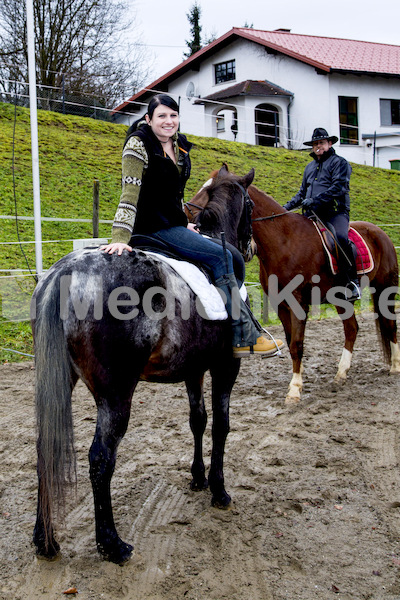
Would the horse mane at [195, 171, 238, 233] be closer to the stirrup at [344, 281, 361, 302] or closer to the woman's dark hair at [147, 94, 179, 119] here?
the woman's dark hair at [147, 94, 179, 119]

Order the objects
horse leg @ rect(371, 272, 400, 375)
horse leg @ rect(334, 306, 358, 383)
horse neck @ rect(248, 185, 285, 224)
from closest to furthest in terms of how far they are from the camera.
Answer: horse neck @ rect(248, 185, 285, 224)
horse leg @ rect(334, 306, 358, 383)
horse leg @ rect(371, 272, 400, 375)

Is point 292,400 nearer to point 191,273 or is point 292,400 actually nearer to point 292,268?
point 292,268

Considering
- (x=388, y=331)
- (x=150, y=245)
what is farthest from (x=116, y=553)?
(x=388, y=331)

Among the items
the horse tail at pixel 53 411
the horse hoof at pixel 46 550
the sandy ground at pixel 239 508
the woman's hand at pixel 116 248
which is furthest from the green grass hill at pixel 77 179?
the woman's hand at pixel 116 248

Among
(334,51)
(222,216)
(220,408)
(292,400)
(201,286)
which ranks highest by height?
(334,51)

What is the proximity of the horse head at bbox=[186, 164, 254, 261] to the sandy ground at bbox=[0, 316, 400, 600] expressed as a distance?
1.70 metres

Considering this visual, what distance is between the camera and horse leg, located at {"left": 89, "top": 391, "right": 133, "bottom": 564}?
8.73 feet

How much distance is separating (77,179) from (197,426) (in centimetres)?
1205

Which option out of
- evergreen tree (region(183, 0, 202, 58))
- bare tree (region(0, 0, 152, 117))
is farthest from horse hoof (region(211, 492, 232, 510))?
evergreen tree (region(183, 0, 202, 58))

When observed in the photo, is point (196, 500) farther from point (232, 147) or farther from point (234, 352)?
point (232, 147)

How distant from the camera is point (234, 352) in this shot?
347 centimetres

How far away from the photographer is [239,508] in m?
3.44

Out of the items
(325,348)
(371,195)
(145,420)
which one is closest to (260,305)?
(325,348)

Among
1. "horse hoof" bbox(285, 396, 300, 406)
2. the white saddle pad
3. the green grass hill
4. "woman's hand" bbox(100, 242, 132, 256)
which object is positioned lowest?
"horse hoof" bbox(285, 396, 300, 406)
